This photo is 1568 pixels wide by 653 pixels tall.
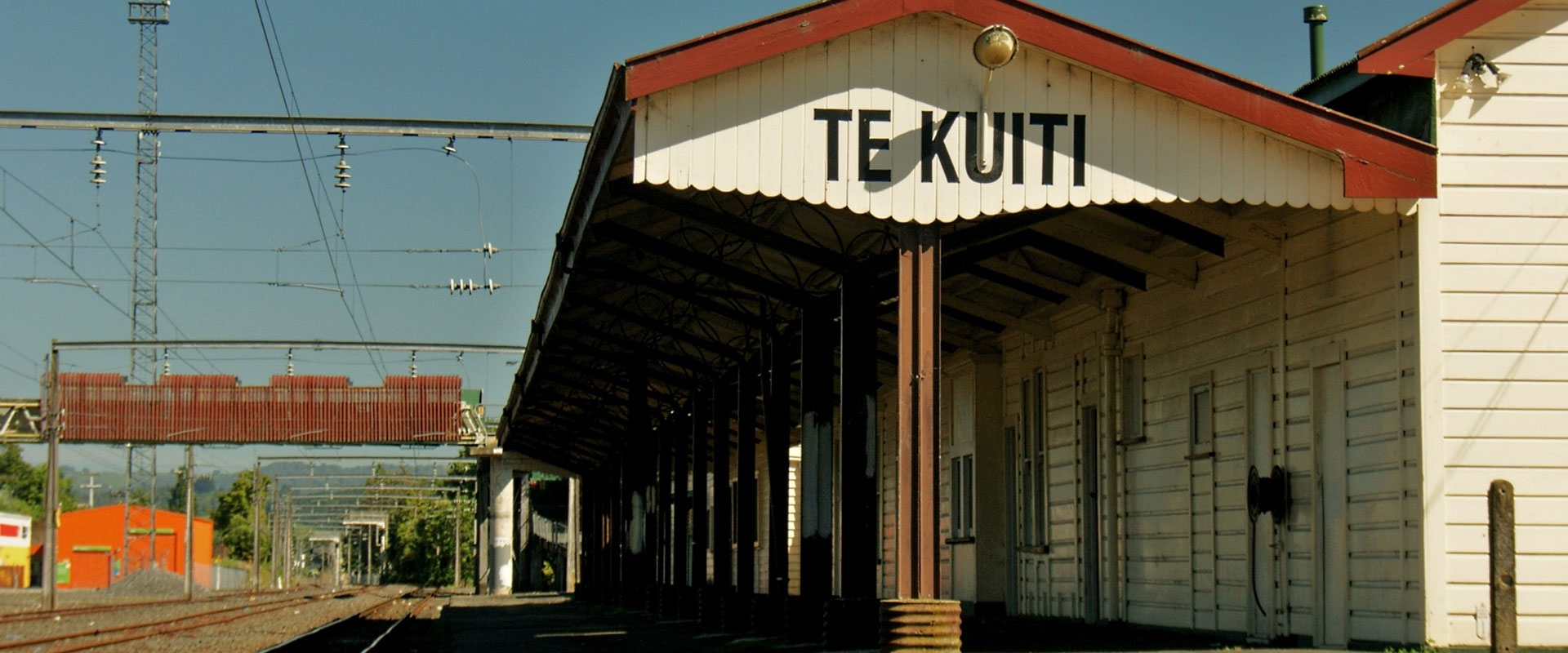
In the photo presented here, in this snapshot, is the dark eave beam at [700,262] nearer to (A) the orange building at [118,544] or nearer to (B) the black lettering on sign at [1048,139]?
(B) the black lettering on sign at [1048,139]

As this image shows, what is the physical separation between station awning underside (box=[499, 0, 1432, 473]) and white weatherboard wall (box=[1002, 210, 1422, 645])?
0.32 meters

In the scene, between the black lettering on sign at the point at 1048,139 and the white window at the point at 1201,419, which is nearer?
the black lettering on sign at the point at 1048,139

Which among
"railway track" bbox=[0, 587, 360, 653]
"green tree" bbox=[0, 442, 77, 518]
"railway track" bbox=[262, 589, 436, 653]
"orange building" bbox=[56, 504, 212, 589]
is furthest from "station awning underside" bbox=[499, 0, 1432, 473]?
"green tree" bbox=[0, 442, 77, 518]

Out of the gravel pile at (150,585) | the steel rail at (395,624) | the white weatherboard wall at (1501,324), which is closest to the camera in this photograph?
the white weatherboard wall at (1501,324)

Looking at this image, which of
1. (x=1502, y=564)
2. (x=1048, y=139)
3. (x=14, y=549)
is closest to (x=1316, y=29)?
(x=1048, y=139)

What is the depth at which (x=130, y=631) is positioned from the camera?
1065 inches

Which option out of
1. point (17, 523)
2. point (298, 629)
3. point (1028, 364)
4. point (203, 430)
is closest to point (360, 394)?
point (203, 430)

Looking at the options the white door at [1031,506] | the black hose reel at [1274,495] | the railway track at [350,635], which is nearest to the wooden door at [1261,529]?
the black hose reel at [1274,495]

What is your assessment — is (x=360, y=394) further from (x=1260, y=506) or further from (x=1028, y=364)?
(x=1260, y=506)

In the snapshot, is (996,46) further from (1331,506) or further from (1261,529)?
(1261,529)

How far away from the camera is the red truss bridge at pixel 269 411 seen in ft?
182

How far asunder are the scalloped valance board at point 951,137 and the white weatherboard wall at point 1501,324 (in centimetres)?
94

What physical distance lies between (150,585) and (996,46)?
69217 millimetres

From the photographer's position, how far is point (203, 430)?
5528cm
